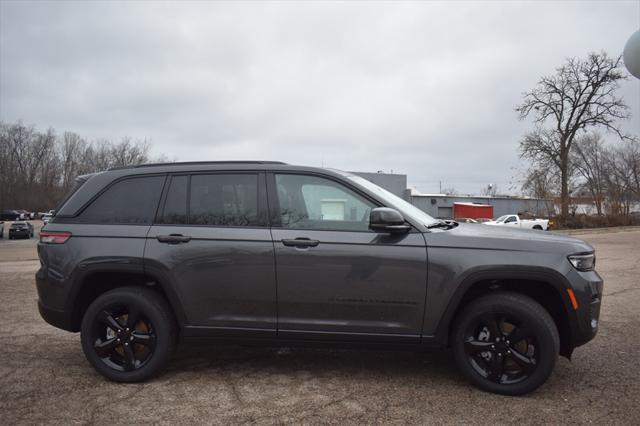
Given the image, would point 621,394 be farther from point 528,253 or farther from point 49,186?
point 49,186

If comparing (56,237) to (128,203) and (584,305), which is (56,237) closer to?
(128,203)

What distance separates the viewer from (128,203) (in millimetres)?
4016

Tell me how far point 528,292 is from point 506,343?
473 millimetres

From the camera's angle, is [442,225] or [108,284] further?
[108,284]

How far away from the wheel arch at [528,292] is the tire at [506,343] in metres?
0.10

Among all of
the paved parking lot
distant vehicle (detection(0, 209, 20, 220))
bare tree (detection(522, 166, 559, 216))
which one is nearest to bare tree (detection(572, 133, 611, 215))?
bare tree (detection(522, 166, 559, 216))

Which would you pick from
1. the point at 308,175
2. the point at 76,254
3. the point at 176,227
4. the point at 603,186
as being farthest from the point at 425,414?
the point at 603,186

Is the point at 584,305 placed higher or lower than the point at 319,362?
higher

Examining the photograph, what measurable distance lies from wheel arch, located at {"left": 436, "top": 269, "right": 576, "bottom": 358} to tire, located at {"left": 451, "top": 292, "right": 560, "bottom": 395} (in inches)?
4.0

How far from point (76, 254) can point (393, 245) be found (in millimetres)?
2577

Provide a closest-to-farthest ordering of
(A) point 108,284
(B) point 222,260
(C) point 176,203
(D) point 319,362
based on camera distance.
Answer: (B) point 222,260
(C) point 176,203
(A) point 108,284
(D) point 319,362

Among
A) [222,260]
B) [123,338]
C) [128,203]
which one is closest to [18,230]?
[128,203]

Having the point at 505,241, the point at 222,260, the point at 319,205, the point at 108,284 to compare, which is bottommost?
the point at 108,284

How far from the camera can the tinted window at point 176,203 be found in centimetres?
390
